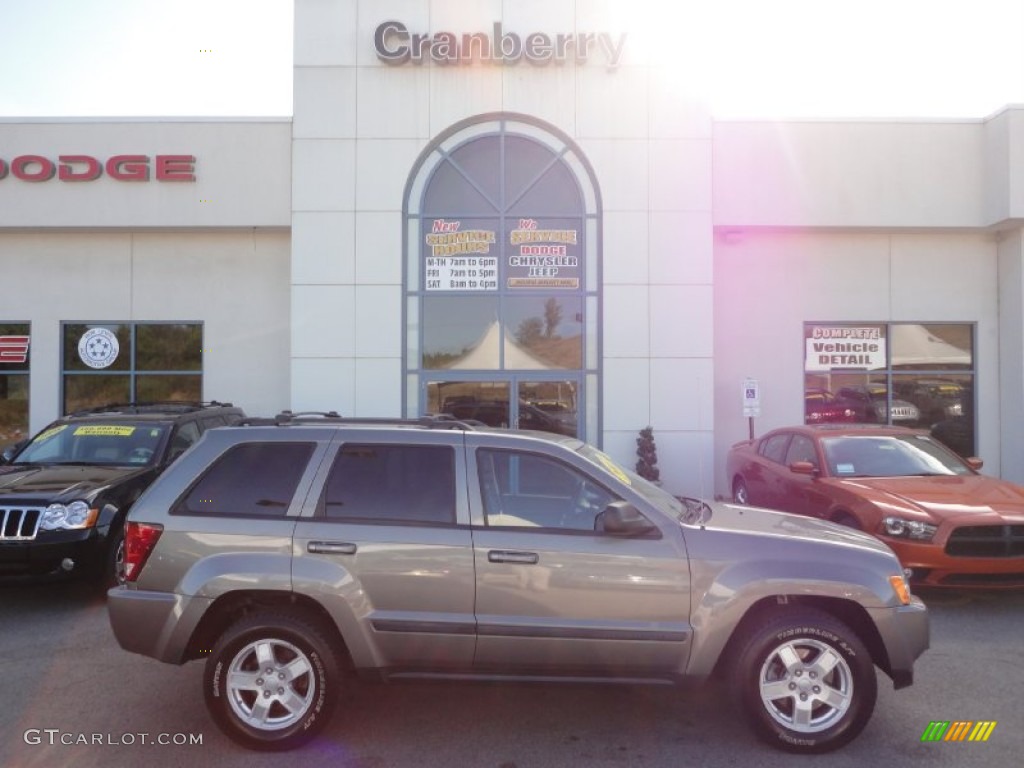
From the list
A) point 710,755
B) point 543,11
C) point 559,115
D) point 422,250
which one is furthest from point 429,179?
point 710,755

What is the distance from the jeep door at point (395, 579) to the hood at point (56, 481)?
144 inches

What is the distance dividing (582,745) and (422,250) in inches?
363

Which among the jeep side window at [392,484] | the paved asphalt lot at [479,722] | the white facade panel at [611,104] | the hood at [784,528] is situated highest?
the white facade panel at [611,104]

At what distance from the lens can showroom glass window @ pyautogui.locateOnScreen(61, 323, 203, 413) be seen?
13.8 m

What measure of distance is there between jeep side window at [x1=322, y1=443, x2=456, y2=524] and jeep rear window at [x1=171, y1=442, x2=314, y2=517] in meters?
0.24

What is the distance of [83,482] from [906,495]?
753cm

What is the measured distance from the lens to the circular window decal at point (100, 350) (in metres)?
13.8

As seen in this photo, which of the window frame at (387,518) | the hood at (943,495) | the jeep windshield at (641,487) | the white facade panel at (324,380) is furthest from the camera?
the white facade panel at (324,380)

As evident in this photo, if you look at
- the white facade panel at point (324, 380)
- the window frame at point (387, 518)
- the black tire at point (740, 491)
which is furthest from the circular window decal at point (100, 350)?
the window frame at point (387, 518)

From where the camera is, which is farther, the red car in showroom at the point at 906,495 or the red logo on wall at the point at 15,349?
the red logo on wall at the point at 15,349

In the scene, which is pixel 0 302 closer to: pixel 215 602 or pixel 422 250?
pixel 422 250

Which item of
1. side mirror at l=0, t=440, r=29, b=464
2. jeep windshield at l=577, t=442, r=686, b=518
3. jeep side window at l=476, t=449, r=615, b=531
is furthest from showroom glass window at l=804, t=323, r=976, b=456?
side mirror at l=0, t=440, r=29, b=464

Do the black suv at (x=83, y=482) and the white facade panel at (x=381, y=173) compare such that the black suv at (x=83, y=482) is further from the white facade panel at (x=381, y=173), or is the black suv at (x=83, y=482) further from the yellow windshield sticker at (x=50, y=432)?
the white facade panel at (x=381, y=173)

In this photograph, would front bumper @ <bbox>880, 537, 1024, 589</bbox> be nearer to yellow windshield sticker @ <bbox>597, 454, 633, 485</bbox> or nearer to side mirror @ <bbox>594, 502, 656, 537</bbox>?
yellow windshield sticker @ <bbox>597, 454, 633, 485</bbox>
